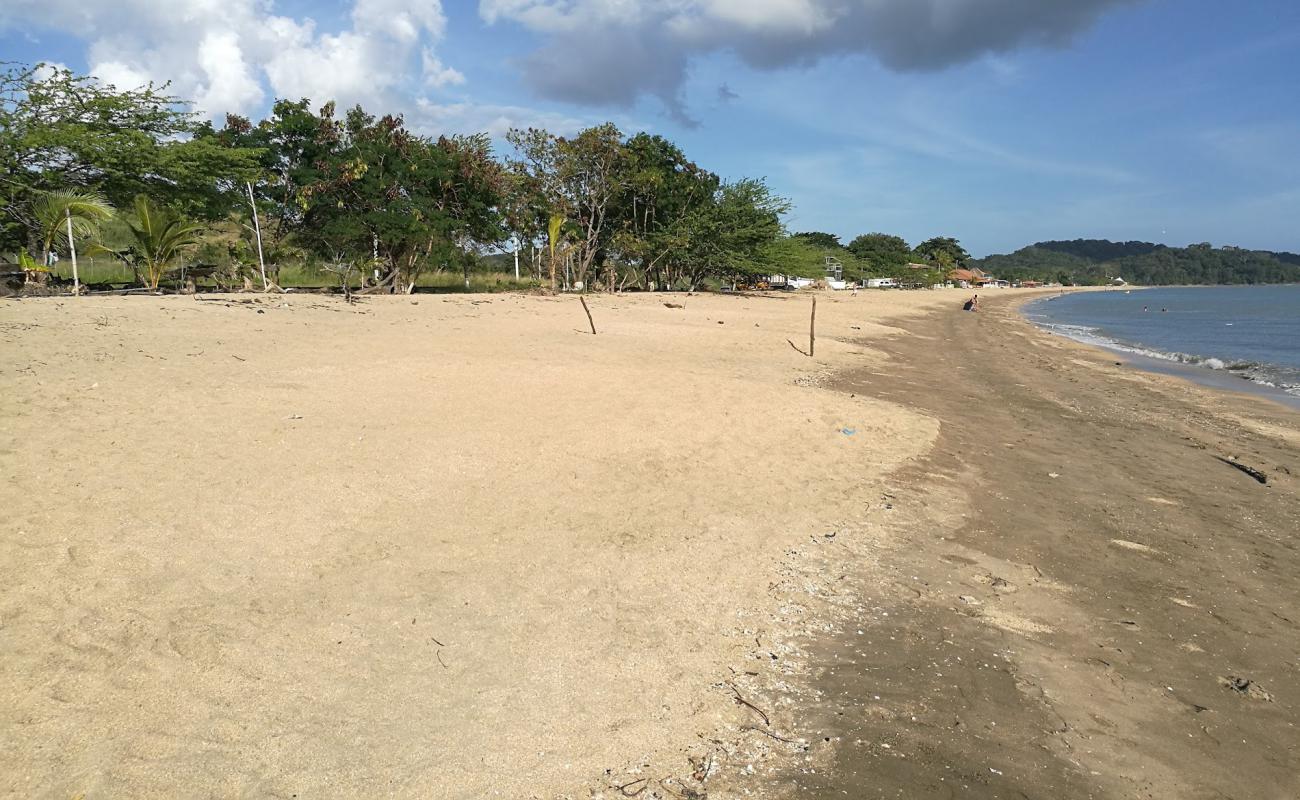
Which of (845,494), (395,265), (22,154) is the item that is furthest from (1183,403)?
(22,154)

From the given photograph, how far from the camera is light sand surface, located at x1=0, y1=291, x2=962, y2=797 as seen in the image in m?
2.99

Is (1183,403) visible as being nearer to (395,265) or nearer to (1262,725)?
(1262,725)

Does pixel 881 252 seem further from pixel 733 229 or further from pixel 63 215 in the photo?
pixel 63 215

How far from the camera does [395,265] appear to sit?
1025 inches

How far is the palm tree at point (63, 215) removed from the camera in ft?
52.6

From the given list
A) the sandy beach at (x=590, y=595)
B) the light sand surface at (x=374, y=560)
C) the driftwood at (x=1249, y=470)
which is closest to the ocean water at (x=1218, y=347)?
the driftwood at (x=1249, y=470)

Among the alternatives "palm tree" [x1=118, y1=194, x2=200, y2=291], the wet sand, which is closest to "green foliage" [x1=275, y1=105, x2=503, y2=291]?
"palm tree" [x1=118, y1=194, x2=200, y2=291]

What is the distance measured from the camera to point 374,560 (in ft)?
15.1

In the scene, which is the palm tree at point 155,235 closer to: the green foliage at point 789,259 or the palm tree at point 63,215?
the palm tree at point 63,215

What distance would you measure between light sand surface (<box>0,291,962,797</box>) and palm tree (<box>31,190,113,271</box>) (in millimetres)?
9032

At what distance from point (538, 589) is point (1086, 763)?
10.3 feet

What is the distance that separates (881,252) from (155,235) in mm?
104421

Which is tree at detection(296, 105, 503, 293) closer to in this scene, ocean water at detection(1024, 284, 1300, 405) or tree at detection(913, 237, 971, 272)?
ocean water at detection(1024, 284, 1300, 405)

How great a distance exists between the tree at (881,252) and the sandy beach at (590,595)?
98912 mm
